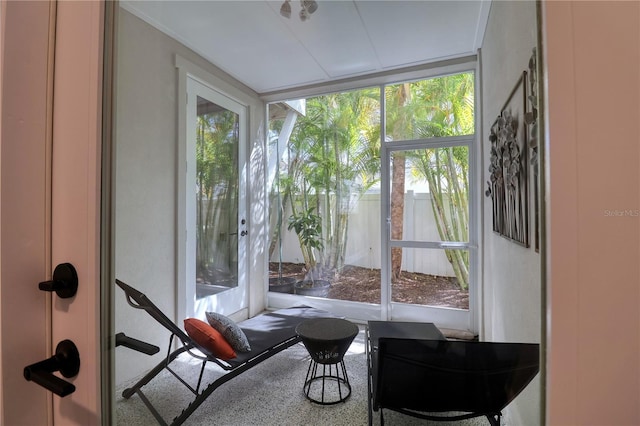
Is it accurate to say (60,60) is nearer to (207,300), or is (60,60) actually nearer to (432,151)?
(207,300)

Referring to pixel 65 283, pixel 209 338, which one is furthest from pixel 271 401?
pixel 65 283

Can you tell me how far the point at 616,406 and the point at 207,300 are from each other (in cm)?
270

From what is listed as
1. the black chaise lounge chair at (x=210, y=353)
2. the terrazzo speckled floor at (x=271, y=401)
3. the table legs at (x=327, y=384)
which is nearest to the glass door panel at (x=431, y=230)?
the black chaise lounge chair at (x=210, y=353)

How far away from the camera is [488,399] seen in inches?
42.4

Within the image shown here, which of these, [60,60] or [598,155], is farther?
[60,60]

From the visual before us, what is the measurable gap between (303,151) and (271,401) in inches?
106

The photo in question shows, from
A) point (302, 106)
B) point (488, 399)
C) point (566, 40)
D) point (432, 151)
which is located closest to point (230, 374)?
point (488, 399)

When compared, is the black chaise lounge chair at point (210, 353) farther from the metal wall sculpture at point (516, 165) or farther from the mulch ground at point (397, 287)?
the metal wall sculpture at point (516, 165)

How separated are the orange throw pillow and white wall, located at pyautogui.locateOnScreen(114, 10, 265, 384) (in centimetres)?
20

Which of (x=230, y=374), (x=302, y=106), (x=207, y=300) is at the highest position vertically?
(x=302, y=106)

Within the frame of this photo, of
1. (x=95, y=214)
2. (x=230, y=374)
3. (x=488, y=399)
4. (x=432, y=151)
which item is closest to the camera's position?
(x=95, y=214)

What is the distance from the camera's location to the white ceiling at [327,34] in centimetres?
218

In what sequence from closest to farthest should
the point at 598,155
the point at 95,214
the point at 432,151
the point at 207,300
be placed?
the point at 598,155, the point at 95,214, the point at 207,300, the point at 432,151

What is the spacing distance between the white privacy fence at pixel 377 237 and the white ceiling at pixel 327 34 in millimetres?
1408
